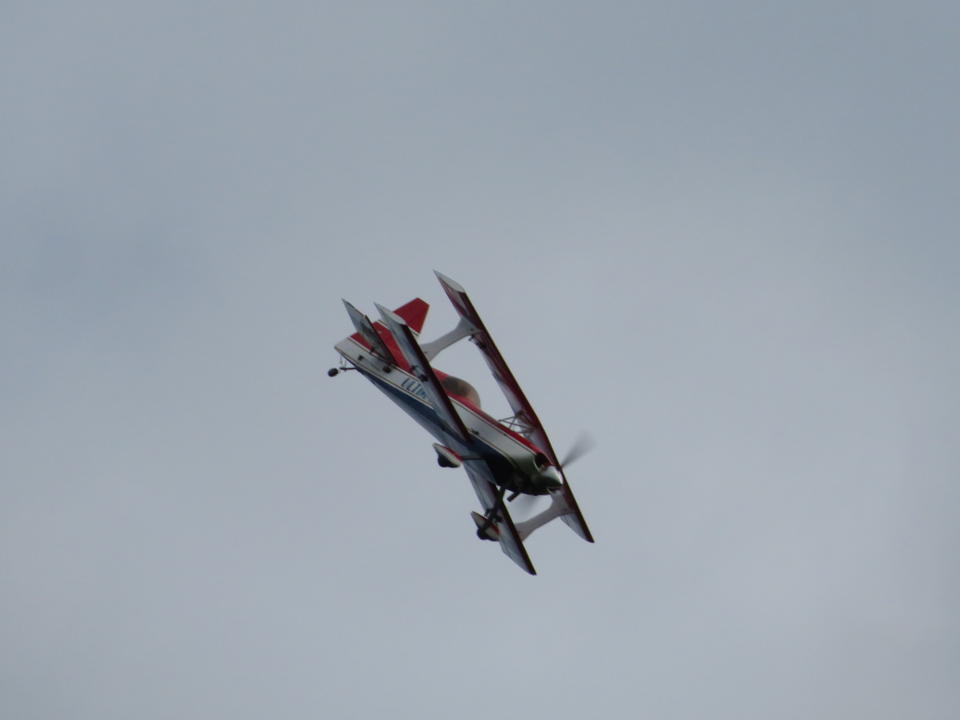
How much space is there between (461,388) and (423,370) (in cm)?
332

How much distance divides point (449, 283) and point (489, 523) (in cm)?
748

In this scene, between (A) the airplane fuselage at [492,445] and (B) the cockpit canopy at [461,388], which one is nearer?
(A) the airplane fuselage at [492,445]

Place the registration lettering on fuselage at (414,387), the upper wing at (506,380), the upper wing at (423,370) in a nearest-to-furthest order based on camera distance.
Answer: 1. the upper wing at (423,370)
2. the upper wing at (506,380)
3. the registration lettering on fuselage at (414,387)

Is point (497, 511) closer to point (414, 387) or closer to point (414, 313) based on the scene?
point (414, 387)

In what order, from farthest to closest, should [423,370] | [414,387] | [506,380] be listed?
1. [414,387]
2. [506,380]
3. [423,370]

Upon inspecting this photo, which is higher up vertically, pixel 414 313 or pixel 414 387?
pixel 414 313

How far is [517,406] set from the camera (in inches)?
1331

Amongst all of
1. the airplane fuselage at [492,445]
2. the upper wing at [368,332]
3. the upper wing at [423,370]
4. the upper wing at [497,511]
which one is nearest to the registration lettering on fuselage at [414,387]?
the airplane fuselage at [492,445]

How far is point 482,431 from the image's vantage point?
3269cm

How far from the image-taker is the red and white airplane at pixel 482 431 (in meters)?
31.9

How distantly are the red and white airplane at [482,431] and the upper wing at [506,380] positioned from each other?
0.03 metres

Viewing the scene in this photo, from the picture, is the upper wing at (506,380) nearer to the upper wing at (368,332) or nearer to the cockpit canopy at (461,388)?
the cockpit canopy at (461,388)

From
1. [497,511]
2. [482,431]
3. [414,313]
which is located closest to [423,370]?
[482,431]

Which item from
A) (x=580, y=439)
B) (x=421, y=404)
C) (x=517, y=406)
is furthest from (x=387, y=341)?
(x=580, y=439)
